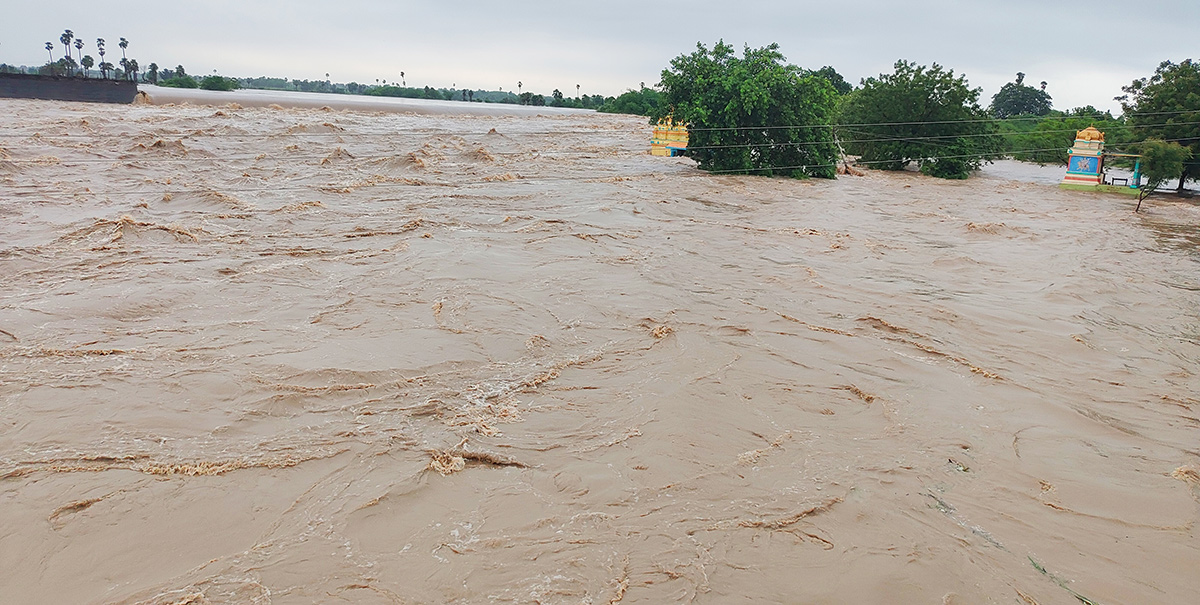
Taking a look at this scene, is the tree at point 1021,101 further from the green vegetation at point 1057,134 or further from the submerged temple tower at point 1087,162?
the submerged temple tower at point 1087,162

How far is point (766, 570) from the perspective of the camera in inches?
117

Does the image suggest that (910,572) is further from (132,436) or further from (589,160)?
(589,160)

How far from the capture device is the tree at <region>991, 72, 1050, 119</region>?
49438 millimetres

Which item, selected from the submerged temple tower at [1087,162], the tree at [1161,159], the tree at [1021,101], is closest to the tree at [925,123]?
the submerged temple tower at [1087,162]

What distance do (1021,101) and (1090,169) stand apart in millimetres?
34862

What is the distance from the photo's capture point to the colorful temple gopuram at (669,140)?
70.9 feet

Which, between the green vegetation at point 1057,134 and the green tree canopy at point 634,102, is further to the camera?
the green tree canopy at point 634,102

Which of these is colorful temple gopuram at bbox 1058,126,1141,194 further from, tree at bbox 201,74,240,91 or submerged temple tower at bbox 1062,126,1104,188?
tree at bbox 201,74,240,91

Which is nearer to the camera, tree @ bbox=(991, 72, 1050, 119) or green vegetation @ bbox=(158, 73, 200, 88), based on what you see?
tree @ bbox=(991, 72, 1050, 119)

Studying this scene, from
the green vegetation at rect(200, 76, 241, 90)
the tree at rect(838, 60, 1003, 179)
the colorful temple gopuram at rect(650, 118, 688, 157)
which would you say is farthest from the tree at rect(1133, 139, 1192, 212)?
the green vegetation at rect(200, 76, 241, 90)

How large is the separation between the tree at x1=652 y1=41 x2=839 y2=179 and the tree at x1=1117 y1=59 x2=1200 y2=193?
26.0 ft

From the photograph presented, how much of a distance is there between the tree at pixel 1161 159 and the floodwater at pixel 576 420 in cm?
1013

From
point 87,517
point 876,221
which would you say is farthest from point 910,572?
point 876,221

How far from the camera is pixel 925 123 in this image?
2320 cm
